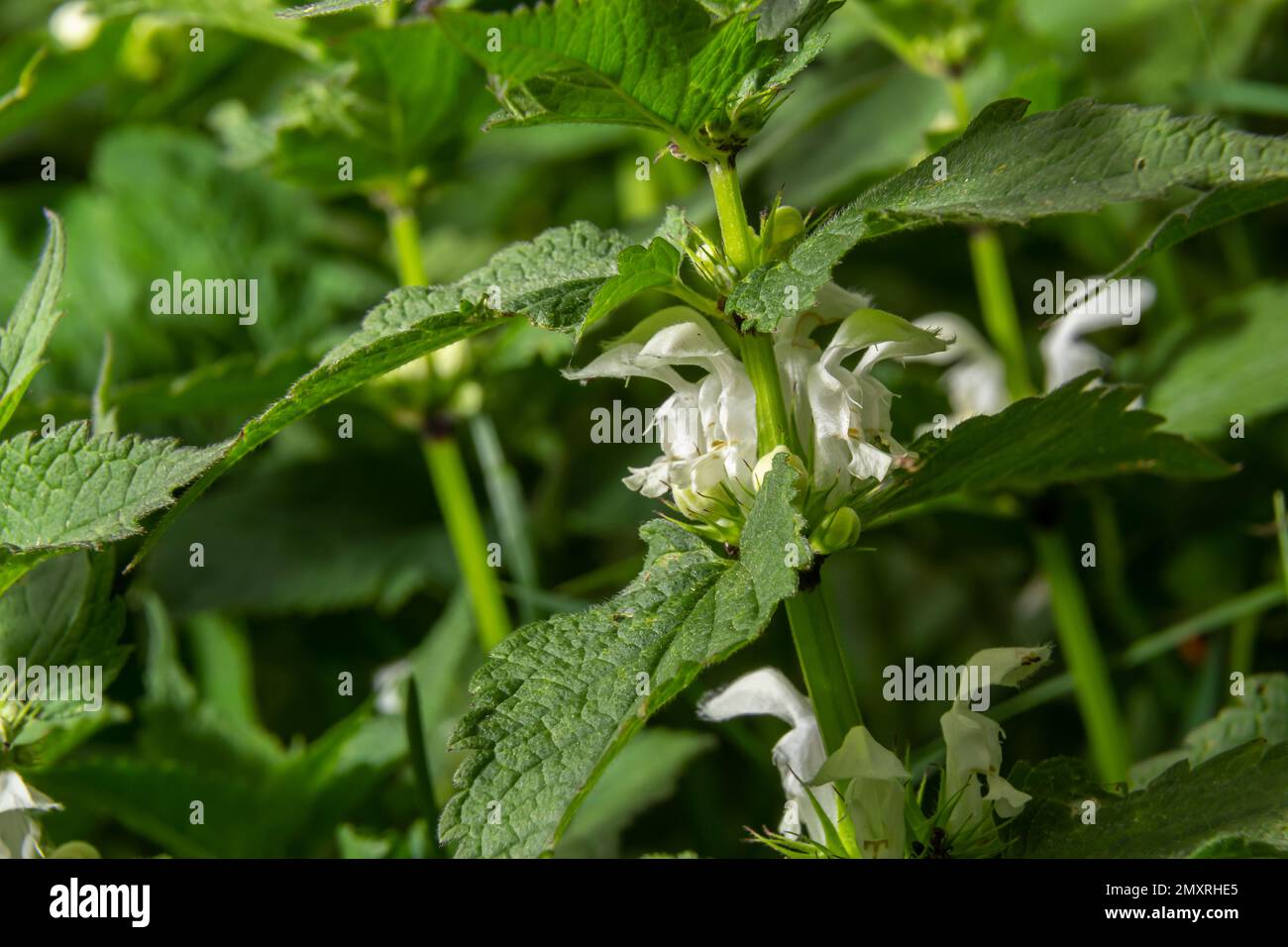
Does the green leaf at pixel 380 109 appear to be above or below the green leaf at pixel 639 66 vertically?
above

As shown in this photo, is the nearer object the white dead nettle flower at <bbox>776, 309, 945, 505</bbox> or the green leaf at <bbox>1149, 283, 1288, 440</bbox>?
the white dead nettle flower at <bbox>776, 309, 945, 505</bbox>

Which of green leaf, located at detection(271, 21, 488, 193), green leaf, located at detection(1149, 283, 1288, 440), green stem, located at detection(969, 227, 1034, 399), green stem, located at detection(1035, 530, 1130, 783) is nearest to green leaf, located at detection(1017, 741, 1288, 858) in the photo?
green stem, located at detection(1035, 530, 1130, 783)

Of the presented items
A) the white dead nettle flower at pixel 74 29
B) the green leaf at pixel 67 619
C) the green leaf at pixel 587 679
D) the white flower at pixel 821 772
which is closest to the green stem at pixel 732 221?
the green leaf at pixel 587 679

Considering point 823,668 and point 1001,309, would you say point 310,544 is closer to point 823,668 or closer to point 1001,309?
point 1001,309

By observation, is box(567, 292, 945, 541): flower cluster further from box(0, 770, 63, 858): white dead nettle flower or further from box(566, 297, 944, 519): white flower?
box(0, 770, 63, 858): white dead nettle flower

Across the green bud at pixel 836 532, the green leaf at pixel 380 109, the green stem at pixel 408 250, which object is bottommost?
the green bud at pixel 836 532

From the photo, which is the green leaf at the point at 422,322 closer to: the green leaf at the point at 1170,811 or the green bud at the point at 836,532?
the green bud at the point at 836,532

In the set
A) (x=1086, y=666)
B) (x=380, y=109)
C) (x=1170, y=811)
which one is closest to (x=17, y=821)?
(x=1170, y=811)
